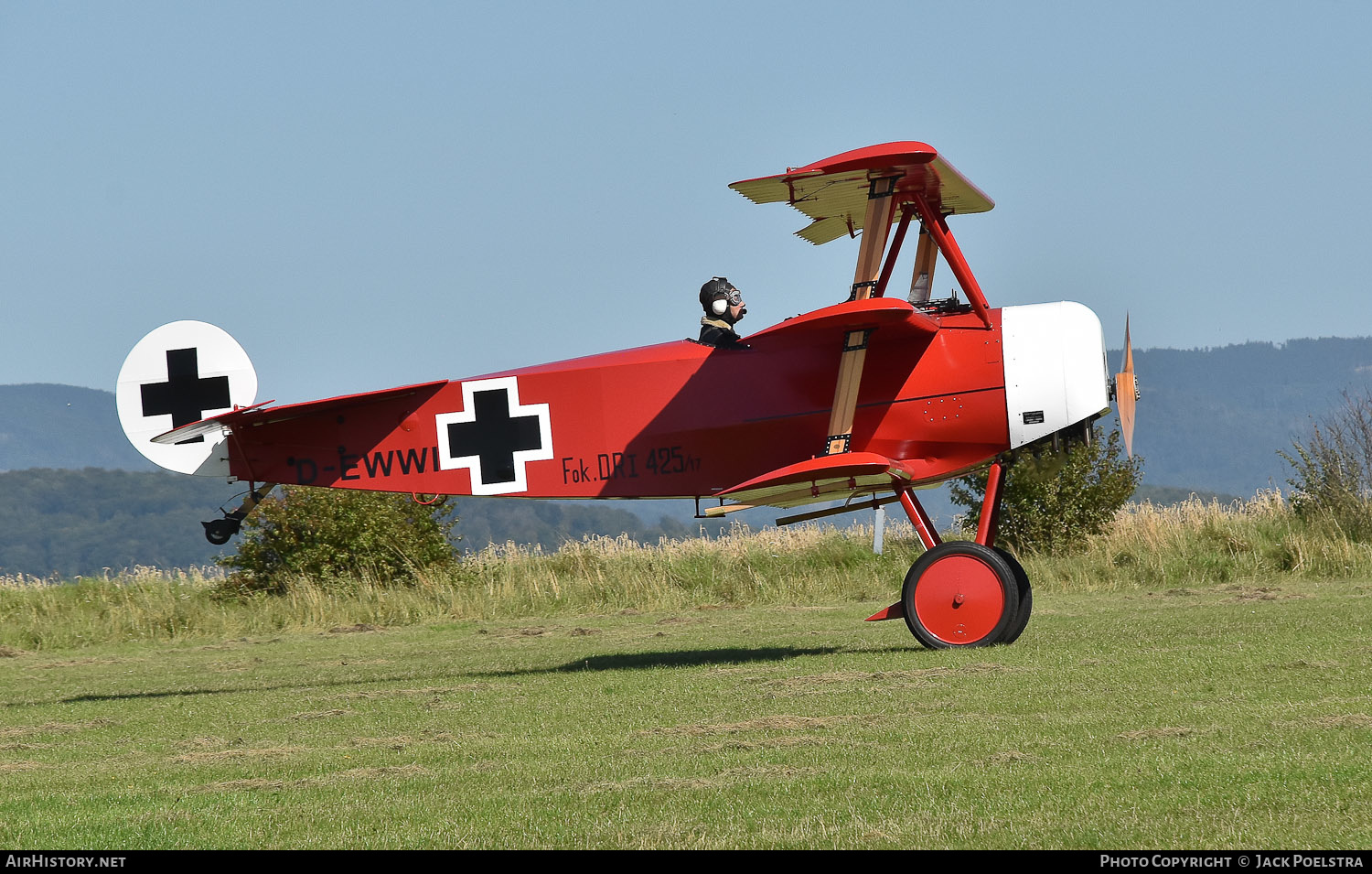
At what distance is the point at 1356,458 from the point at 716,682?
60.2 ft

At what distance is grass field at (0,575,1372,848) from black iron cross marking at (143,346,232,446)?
2539mm

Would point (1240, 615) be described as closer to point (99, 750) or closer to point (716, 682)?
point (716, 682)

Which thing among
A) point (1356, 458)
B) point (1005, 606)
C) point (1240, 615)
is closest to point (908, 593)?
point (1005, 606)

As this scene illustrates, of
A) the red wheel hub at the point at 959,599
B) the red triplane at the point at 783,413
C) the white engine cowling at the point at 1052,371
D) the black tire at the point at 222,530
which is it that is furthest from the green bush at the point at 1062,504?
the black tire at the point at 222,530

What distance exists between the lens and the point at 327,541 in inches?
884

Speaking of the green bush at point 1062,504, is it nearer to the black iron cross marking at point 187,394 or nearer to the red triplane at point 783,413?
the red triplane at point 783,413

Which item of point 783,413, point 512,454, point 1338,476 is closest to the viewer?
point 783,413

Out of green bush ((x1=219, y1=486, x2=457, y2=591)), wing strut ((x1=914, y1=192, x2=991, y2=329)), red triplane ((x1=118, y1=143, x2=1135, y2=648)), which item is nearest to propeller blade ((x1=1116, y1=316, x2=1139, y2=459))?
red triplane ((x1=118, y1=143, x2=1135, y2=648))

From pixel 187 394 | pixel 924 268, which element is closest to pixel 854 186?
pixel 924 268

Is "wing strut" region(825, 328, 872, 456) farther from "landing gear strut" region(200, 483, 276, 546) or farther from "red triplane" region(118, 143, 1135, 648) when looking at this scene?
"landing gear strut" region(200, 483, 276, 546)

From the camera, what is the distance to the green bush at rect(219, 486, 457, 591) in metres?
22.4

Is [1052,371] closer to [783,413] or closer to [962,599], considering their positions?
[962,599]

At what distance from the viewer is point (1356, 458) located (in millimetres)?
24547

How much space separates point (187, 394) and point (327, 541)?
10406mm
